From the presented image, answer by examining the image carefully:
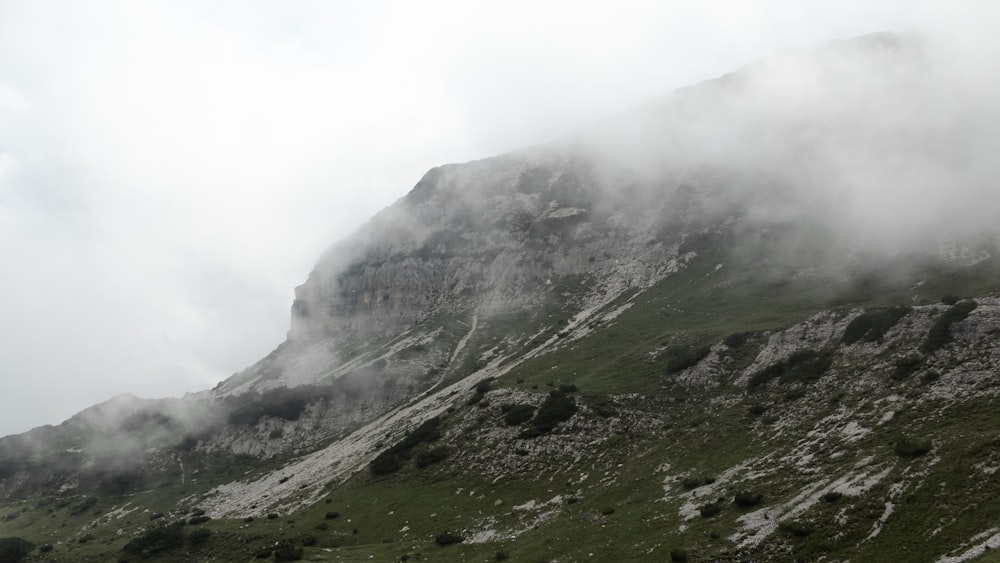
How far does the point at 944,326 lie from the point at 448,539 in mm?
59062

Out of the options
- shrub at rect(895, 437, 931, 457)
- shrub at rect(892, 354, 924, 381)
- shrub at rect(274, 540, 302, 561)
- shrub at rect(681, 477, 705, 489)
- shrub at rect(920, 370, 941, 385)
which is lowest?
shrub at rect(892, 354, 924, 381)

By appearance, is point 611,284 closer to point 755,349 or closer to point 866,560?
point 755,349

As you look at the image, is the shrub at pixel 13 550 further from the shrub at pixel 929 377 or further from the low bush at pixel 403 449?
the shrub at pixel 929 377

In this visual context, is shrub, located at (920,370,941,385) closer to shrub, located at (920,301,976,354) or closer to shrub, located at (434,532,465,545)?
shrub, located at (920,301,976,354)

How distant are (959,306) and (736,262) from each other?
7655cm

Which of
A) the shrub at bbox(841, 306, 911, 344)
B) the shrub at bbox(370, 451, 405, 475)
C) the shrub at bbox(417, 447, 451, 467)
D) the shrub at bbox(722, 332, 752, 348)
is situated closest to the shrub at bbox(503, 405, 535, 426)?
the shrub at bbox(417, 447, 451, 467)

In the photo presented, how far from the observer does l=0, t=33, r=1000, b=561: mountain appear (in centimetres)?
3941

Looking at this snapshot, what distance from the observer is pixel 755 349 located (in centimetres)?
7825

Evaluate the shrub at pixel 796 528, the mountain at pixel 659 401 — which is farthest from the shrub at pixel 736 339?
the shrub at pixel 796 528

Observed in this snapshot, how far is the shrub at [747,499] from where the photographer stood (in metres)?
38.6

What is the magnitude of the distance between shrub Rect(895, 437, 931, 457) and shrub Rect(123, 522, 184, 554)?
80039 millimetres

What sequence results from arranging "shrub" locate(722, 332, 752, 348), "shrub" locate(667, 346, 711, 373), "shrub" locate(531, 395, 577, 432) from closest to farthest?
"shrub" locate(531, 395, 577, 432) < "shrub" locate(667, 346, 711, 373) < "shrub" locate(722, 332, 752, 348)

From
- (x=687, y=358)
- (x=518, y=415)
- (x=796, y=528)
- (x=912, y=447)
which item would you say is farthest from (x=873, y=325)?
(x=518, y=415)

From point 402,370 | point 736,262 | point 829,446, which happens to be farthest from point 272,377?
point 829,446
